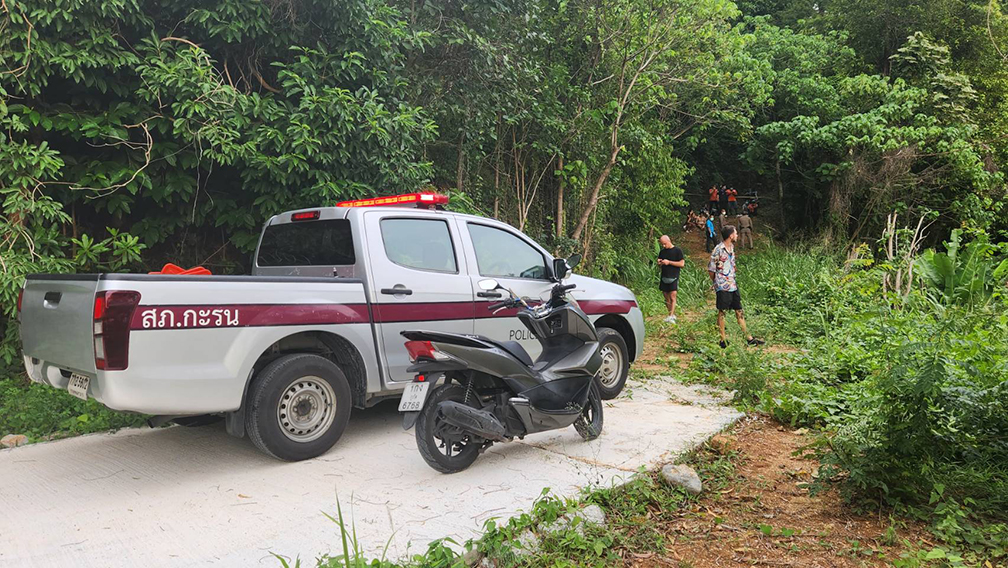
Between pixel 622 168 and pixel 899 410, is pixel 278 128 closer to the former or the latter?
pixel 899 410

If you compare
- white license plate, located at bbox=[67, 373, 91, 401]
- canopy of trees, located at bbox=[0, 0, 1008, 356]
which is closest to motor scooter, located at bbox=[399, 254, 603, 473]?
white license plate, located at bbox=[67, 373, 91, 401]

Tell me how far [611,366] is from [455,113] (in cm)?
479

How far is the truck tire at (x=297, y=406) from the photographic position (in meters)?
4.21

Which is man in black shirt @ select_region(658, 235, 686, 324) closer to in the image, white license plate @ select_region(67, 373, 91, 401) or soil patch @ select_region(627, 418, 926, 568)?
soil patch @ select_region(627, 418, 926, 568)

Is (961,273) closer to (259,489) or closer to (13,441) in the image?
(259,489)

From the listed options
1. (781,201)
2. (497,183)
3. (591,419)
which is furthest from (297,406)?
(781,201)

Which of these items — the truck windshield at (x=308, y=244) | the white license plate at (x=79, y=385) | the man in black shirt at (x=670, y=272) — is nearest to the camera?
the white license plate at (x=79, y=385)

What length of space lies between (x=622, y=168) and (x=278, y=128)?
10.7 metres

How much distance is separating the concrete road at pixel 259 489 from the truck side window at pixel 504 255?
4.80 ft

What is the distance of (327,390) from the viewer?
4.54m

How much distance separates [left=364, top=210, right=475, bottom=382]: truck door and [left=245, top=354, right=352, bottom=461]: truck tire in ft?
1.60

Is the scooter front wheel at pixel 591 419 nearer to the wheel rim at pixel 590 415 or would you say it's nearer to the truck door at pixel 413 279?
the wheel rim at pixel 590 415

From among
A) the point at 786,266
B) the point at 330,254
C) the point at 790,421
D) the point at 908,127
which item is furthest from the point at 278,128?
the point at 908,127

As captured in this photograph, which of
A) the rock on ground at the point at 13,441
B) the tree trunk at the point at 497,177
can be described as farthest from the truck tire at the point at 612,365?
the tree trunk at the point at 497,177
